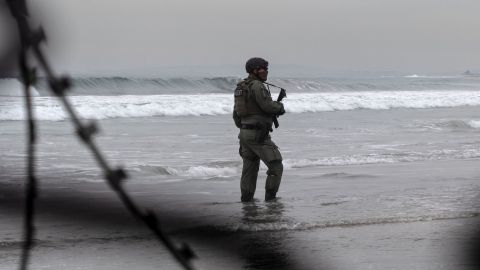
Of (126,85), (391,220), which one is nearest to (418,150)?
(391,220)

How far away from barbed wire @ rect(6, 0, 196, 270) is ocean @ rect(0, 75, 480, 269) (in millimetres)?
11

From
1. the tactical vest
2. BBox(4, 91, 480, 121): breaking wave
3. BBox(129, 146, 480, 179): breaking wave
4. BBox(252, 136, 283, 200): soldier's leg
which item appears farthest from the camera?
BBox(4, 91, 480, 121): breaking wave

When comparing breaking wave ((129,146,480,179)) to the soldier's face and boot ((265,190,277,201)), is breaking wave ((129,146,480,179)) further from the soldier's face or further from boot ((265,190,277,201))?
the soldier's face

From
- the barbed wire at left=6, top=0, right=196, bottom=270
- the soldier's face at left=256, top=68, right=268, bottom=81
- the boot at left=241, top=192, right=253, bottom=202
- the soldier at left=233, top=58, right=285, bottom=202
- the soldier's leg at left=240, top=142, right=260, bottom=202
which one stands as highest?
the barbed wire at left=6, top=0, right=196, bottom=270

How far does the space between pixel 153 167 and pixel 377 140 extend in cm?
737

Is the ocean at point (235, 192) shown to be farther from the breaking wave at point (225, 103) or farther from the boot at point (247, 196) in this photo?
the breaking wave at point (225, 103)

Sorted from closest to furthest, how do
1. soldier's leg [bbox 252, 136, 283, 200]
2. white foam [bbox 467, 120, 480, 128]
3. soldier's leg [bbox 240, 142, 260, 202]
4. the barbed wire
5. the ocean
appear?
Answer: 1. the barbed wire
2. the ocean
3. soldier's leg [bbox 252, 136, 283, 200]
4. soldier's leg [bbox 240, 142, 260, 202]
5. white foam [bbox 467, 120, 480, 128]

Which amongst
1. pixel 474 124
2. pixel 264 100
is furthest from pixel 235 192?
pixel 474 124

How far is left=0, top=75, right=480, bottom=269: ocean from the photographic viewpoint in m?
0.67

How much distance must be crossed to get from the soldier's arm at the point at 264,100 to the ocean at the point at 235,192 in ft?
3.19

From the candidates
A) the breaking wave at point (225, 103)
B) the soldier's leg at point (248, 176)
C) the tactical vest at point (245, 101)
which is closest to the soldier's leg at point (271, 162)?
the soldier's leg at point (248, 176)

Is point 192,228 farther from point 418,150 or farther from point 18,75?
point 418,150

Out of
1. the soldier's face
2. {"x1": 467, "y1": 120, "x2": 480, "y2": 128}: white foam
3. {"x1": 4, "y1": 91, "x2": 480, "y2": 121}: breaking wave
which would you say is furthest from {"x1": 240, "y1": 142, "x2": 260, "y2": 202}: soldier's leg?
{"x1": 467, "y1": 120, "x2": 480, "y2": 128}: white foam

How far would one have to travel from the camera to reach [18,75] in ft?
1.54
